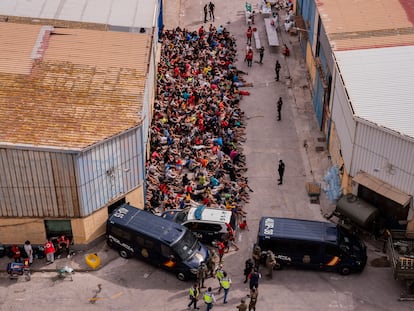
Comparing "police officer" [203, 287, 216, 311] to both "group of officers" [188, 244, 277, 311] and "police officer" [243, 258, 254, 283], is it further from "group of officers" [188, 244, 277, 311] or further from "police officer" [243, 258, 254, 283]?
"police officer" [243, 258, 254, 283]

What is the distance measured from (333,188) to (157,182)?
10.0m

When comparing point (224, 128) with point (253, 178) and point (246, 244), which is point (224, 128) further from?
point (246, 244)

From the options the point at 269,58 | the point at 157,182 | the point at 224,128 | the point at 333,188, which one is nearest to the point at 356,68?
the point at 333,188

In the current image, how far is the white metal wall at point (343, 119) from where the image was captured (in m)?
36.3

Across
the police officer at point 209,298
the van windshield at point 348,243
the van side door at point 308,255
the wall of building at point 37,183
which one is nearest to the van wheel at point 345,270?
the van windshield at point 348,243

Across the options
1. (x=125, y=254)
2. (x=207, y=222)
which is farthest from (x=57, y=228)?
(x=207, y=222)

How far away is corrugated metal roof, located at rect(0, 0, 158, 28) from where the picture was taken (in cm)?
4519

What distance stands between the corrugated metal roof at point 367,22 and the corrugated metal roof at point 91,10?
1178cm

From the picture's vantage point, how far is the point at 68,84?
36.9 m

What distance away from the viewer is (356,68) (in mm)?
38938

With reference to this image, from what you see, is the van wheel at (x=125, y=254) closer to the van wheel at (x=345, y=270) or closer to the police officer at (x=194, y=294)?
the police officer at (x=194, y=294)

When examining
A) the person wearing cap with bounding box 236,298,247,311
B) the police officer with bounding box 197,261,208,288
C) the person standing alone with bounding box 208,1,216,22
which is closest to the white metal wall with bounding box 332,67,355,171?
the police officer with bounding box 197,261,208,288

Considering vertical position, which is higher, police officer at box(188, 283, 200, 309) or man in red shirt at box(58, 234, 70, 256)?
man in red shirt at box(58, 234, 70, 256)

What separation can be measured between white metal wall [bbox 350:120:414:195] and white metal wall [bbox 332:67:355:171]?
0.76 metres
